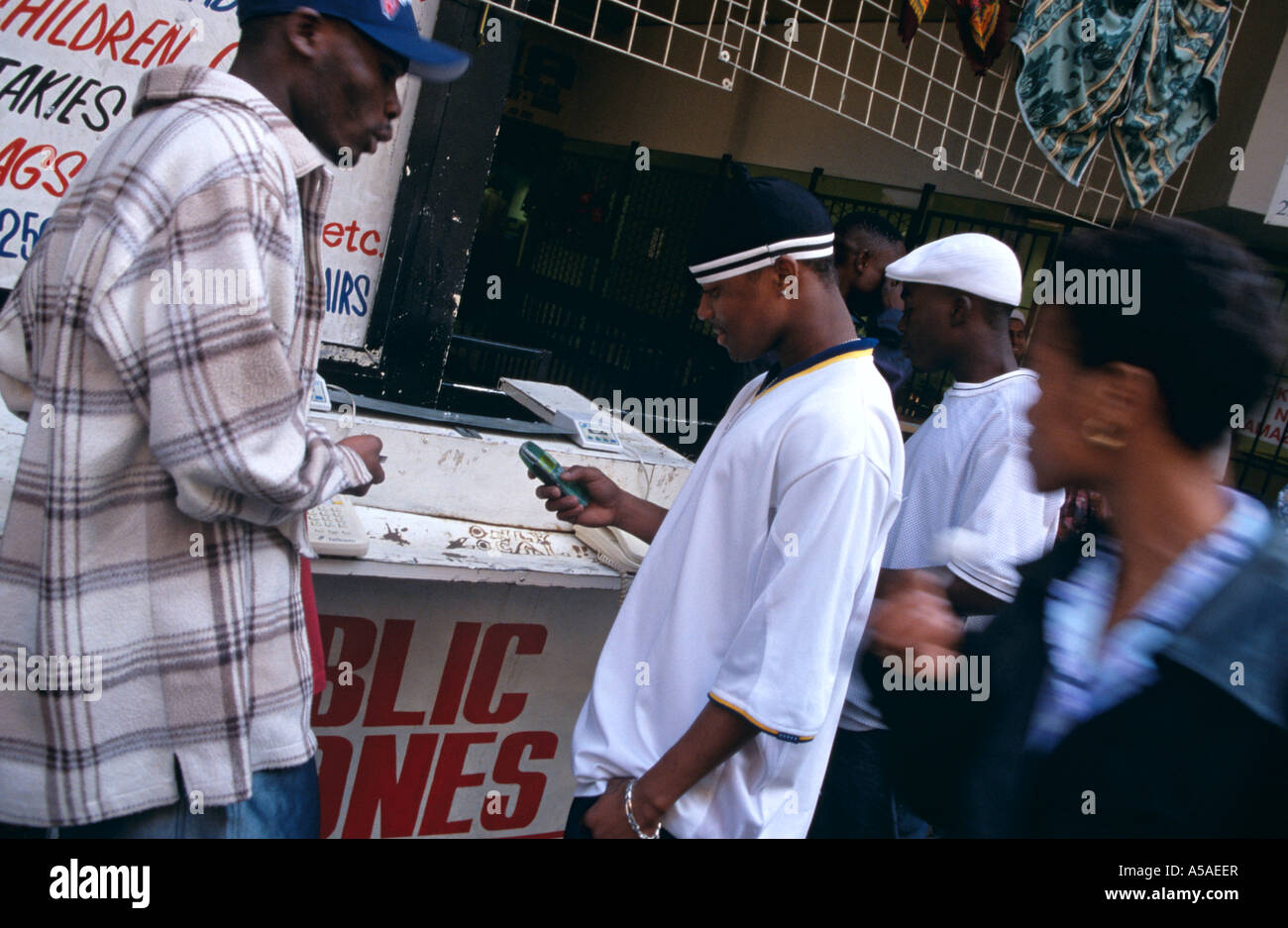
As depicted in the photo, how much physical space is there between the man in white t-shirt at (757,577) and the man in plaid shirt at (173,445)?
2.08ft

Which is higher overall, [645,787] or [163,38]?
[163,38]

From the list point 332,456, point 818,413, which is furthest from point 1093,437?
point 332,456

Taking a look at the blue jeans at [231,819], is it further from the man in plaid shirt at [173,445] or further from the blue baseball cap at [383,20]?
the blue baseball cap at [383,20]

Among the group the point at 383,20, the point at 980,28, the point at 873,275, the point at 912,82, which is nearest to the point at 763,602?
the point at 383,20

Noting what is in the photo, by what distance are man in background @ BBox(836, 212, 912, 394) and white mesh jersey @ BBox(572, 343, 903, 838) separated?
184cm

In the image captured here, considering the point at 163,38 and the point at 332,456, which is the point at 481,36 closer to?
the point at 163,38

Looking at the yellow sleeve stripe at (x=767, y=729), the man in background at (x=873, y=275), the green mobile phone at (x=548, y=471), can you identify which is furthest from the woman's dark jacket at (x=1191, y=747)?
the man in background at (x=873, y=275)

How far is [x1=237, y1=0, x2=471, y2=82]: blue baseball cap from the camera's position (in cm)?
147

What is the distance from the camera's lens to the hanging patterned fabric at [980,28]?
3947 mm

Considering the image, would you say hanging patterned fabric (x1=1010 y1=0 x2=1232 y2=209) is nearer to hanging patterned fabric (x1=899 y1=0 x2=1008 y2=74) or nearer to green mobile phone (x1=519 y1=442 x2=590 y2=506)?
hanging patterned fabric (x1=899 y1=0 x2=1008 y2=74)

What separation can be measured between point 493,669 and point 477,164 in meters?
1.56

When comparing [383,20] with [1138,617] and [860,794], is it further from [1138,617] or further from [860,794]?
[860,794]
